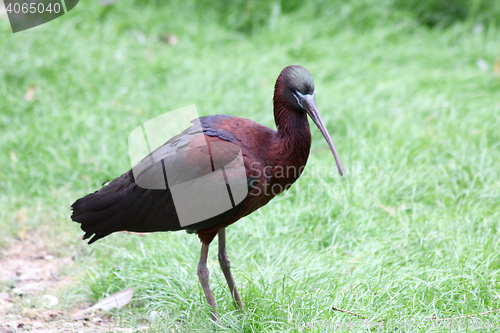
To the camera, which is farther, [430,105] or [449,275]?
[430,105]

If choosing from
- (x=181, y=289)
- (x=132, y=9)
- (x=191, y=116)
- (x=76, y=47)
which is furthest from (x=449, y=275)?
(x=132, y=9)

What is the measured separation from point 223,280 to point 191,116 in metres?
2.32

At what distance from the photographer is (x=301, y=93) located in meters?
2.99

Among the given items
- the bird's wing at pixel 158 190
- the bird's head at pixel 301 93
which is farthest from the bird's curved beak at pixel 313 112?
the bird's wing at pixel 158 190

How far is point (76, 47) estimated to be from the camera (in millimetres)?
6258

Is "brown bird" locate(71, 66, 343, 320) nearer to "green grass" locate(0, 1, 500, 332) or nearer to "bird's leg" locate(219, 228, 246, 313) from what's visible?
"bird's leg" locate(219, 228, 246, 313)

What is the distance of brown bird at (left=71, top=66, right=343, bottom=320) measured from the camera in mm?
2904

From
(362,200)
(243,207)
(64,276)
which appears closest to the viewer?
(243,207)

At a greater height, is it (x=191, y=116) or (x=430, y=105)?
(x=191, y=116)

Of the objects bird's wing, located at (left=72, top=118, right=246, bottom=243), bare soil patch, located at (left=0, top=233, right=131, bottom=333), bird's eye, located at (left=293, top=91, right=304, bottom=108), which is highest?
bird's eye, located at (left=293, top=91, right=304, bottom=108)

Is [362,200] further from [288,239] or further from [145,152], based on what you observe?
[145,152]

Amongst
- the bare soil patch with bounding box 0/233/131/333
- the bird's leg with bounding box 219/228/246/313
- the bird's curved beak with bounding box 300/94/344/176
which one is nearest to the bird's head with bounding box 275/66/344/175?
the bird's curved beak with bounding box 300/94/344/176

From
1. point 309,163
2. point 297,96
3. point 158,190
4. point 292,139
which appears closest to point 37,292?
point 158,190

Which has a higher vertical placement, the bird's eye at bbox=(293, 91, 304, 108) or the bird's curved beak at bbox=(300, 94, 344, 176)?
the bird's eye at bbox=(293, 91, 304, 108)
